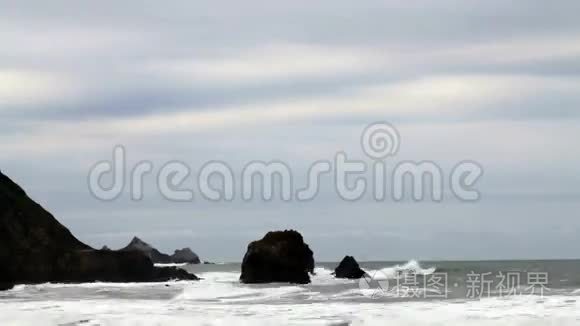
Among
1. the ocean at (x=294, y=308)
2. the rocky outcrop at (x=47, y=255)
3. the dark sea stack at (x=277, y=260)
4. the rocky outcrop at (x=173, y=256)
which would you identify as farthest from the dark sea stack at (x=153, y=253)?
the ocean at (x=294, y=308)

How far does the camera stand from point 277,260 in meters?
68.4

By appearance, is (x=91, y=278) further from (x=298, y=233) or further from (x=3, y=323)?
(x=3, y=323)

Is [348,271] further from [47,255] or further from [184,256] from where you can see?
[184,256]

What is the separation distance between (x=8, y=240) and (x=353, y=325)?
4665 centimetres

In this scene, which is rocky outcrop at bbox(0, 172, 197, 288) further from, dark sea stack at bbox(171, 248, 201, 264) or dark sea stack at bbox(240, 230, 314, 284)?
dark sea stack at bbox(171, 248, 201, 264)

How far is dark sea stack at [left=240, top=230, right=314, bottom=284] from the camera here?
67.9 metres

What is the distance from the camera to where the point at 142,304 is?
141 feet

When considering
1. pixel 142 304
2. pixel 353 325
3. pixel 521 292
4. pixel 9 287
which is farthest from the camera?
pixel 9 287

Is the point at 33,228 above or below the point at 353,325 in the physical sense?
above

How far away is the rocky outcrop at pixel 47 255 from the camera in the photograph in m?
73.6

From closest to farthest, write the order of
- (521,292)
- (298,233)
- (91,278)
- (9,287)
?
(521,292) < (9,287) < (298,233) < (91,278)

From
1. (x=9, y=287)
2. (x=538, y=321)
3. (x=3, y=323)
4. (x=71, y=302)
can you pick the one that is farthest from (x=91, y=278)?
(x=538, y=321)

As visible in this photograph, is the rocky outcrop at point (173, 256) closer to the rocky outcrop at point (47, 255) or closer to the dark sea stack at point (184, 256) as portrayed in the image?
the dark sea stack at point (184, 256)

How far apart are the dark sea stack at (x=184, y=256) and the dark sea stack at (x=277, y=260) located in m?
115
